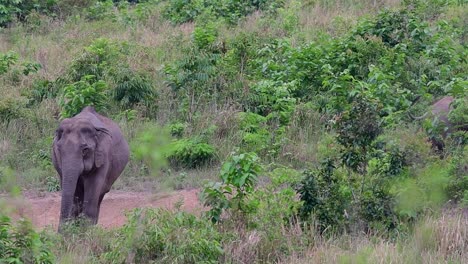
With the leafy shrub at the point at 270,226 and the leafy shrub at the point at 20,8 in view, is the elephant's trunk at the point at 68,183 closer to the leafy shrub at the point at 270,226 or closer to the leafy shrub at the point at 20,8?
the leafy shrub at the point at 270,226

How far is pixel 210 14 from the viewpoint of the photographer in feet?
63.2

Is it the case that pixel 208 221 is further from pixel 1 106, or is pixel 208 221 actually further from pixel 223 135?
pixel 1 106

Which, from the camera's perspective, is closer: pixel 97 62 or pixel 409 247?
pixel 409 247

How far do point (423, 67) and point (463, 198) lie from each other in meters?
5.18

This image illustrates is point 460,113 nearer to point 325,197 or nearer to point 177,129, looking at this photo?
point 325,197

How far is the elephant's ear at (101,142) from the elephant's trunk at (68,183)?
0.38 meters

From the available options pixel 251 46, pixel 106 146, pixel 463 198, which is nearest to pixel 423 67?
pixel 251 46

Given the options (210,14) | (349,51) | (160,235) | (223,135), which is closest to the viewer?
(160,235)

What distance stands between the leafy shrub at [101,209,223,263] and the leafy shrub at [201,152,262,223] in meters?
0.61

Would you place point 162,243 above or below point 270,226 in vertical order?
above

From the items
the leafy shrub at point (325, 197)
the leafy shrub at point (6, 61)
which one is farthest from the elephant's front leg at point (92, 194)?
the leafy shrub at point (6, 61)

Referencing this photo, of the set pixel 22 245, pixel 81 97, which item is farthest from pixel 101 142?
pixel 81 97

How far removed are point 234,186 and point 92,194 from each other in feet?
5.78

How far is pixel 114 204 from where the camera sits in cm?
1170
